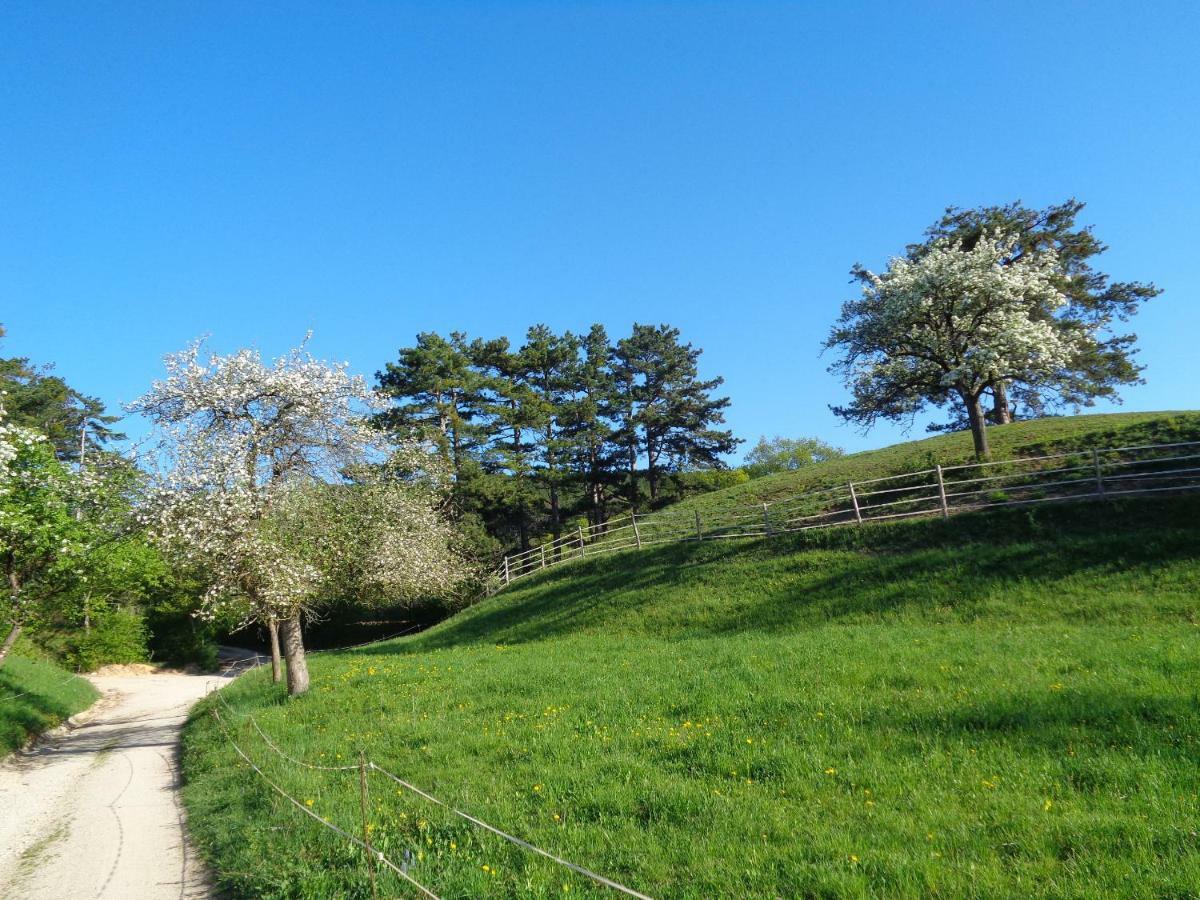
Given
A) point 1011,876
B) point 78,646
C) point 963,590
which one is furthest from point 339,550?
point 78,646

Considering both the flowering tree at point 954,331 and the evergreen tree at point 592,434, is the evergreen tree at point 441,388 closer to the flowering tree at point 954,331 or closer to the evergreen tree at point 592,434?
the evergreen tree at point 592,434

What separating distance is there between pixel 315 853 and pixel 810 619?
1351 cm

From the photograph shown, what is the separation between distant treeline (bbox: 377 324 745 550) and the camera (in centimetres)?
4912

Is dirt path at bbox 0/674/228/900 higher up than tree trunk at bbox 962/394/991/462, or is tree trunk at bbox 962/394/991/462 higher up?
tree trunk at bbox 962/394/991/462

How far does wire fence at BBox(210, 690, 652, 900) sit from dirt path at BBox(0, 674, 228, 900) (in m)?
1.17

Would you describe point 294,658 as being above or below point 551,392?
Answer: below

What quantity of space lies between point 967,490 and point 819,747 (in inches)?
741

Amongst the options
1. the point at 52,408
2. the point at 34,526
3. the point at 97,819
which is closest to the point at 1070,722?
the point at 97,819

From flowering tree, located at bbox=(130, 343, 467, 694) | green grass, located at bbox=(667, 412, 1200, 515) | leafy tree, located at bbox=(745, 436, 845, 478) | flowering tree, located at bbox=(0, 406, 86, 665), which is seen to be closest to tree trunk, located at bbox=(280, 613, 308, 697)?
flowering tree, located at bbox=(130, 343, 467, 694)

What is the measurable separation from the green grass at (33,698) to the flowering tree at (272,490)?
556 centimetres

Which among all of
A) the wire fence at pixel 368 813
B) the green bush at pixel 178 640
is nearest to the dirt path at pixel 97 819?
the wire fence at pixel 368 813

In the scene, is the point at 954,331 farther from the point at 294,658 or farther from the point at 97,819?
the point at 97,819

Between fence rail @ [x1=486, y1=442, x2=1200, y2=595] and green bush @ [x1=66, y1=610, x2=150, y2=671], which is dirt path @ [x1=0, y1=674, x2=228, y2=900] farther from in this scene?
fence rail @ [x1=486, y1=442, x2=1200, y2=595]

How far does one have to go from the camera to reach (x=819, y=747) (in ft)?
26.2
